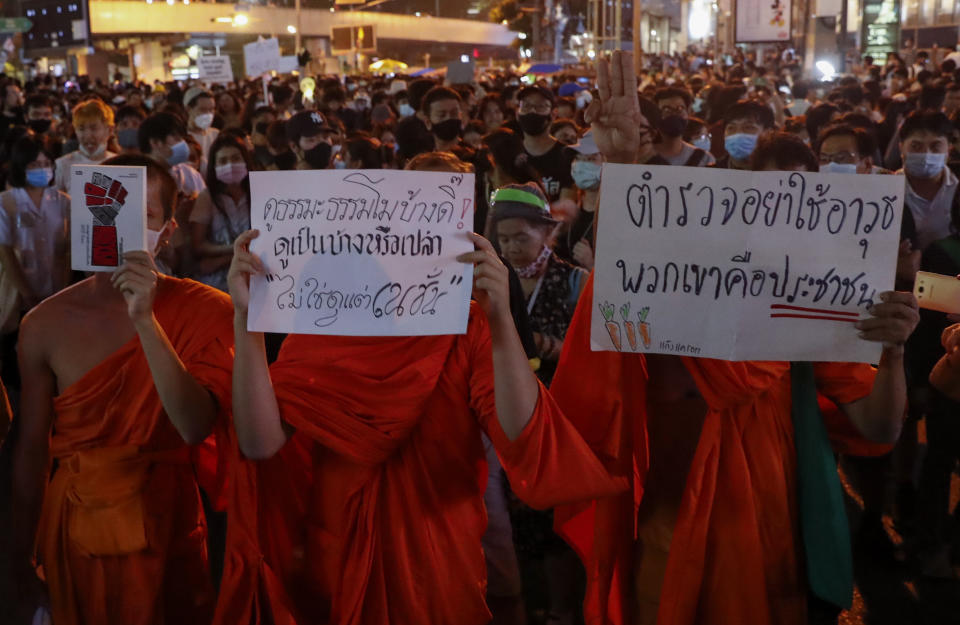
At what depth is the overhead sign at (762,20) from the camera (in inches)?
580

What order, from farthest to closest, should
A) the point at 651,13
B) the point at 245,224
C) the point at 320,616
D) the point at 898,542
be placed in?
the point at 651,13 < the point at 245,224 < the point at 898,542 < the point at 320,616

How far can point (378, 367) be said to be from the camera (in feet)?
8.09

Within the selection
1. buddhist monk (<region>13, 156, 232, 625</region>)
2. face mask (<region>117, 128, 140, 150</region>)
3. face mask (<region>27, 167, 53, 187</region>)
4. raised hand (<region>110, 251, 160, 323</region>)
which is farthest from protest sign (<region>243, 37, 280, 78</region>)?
raised hand (<region>110, 251, 160, 323</region>)

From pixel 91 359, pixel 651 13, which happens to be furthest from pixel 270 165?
pixel 651 13

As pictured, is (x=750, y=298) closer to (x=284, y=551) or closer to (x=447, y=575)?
(x=447, y=575)

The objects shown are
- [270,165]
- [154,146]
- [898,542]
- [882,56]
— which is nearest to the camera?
[898,542]

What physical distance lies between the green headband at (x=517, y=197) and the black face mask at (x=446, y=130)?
4.04 meters

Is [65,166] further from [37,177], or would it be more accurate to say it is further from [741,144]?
[741,144]

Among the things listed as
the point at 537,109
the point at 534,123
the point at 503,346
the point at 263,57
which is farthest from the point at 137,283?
the point at 263,57

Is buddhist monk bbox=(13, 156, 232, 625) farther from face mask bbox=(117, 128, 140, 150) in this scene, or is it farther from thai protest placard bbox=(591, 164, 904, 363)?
face mask bbox=(117, 128, 140, 150)

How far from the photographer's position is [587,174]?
5.09 metres

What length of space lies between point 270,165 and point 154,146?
915 mm

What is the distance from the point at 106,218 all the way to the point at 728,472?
5.57 feet

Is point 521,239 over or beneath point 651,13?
beneath
